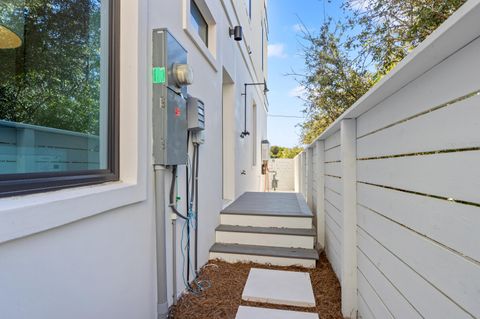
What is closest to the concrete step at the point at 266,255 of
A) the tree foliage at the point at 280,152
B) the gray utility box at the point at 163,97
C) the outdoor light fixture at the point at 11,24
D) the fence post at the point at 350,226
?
the fence post at the point at 350,226

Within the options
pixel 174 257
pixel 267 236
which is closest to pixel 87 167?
pixel 174 257

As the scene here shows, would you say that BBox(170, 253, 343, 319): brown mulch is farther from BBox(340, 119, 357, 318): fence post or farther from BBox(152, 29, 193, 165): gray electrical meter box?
BBox(152, 29, 193, 165): gray electrical meter box

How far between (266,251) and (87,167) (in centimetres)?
225

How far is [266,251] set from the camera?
3201mm

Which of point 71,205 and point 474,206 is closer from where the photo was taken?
point 474,206

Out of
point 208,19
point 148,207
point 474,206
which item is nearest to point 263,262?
point 148,207

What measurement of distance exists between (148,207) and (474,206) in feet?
5.42

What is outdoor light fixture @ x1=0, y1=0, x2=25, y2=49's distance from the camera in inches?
45.1

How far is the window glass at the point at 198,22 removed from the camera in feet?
10.5

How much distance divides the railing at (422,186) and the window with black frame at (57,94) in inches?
58.1

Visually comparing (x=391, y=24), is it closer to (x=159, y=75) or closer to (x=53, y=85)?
(x=159, y=75)

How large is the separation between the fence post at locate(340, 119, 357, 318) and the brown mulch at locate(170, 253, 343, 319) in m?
0.18

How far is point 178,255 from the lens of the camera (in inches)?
93.2

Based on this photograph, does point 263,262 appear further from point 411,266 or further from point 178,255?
point 411,266
